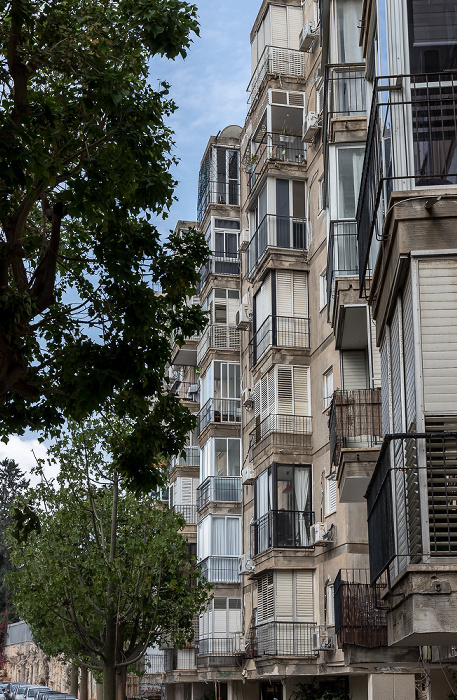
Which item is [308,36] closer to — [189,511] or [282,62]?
[282,62]

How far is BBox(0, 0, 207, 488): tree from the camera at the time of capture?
1148 cm

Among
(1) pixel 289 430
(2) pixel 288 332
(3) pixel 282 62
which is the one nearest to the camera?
(1) pixel 289 430

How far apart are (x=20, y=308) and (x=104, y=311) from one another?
6.82ft

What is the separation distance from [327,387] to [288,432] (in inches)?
82.7

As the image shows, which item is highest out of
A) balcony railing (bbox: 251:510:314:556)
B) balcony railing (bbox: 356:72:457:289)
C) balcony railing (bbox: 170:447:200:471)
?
balcony railing (bbox: 170:447:200:471)

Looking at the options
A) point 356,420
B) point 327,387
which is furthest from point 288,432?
point 356,420

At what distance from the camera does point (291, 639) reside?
2809cm

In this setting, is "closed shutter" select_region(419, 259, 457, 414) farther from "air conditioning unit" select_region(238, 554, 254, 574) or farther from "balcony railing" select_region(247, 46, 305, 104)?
"balcony railing" select_region(247, 46, 305, 104)

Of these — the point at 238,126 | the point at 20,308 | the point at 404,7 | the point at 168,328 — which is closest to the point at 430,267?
the point at 404,7

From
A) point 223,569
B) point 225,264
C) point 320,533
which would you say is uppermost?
point 225,264

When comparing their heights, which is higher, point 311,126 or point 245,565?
point 311,126

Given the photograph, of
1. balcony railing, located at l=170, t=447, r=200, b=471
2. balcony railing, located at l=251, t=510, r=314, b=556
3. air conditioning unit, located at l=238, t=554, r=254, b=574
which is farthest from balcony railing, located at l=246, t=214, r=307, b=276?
balcony railing, located at l=170, t=447, r=200, b=471

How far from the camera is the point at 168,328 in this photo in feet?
44.4

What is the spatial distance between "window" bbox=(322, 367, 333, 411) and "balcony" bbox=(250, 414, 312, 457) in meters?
1.50
